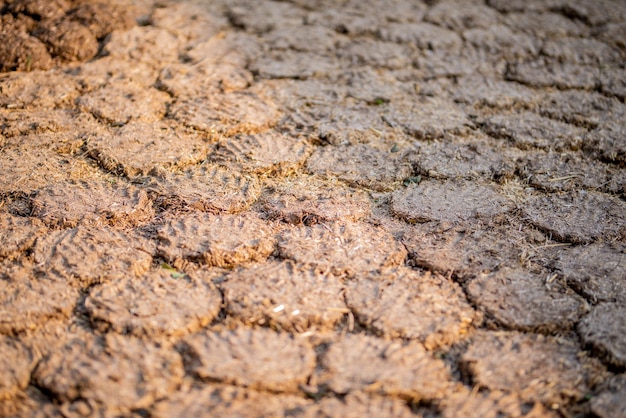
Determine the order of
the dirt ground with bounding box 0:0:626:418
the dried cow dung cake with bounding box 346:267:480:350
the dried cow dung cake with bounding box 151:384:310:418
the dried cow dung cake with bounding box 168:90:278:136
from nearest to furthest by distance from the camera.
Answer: the dried cow dung cake with bounding box 151:384:310:418 < the dirt ground with bounding box 0:0:626:418 < the dried cow dung cake with bounding box 346:267:480:350 < the dried cow dung cake with bounding box 168:90:278:136

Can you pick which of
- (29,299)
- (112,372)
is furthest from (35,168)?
(112,372)

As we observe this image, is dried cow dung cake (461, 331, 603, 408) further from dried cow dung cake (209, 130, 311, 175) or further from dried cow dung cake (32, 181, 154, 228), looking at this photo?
dried cow dung cake (32, 181, 154, 228)

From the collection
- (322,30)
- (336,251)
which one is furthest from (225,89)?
(336,251)

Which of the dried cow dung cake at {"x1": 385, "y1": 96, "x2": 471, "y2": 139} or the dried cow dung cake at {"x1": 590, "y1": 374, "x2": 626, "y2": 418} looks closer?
the dried cow dung cake at {"x1": 590, "y1": 374, "x2": 626, "y2": 418}

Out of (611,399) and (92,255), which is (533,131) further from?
(92,255)

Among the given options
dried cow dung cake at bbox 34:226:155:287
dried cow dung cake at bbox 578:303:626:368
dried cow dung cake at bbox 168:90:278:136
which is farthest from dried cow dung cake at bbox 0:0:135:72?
dried cow dung cake at bbox 578:303:626:368

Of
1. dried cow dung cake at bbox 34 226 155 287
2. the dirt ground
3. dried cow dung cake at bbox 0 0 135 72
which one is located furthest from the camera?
dried cow dung cake at bbox 0 0 135 72
